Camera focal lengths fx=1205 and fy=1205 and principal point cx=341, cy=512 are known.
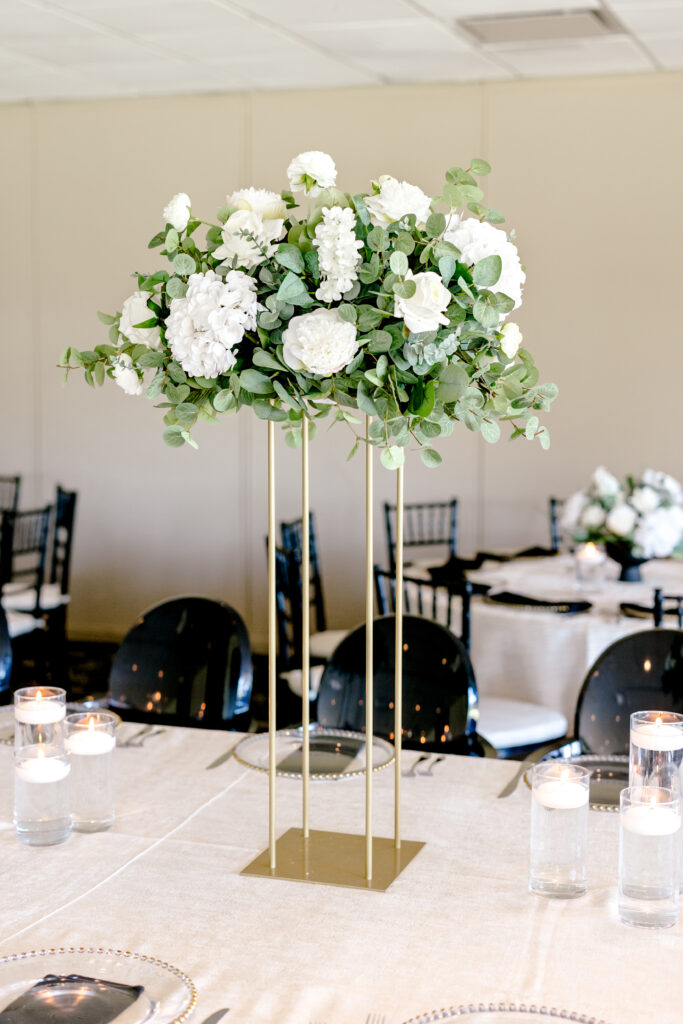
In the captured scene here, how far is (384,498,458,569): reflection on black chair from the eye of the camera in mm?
6602

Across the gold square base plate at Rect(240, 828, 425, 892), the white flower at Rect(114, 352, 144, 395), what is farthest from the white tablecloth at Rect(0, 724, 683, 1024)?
the white flower at Rect(114, 352, 144, 395)

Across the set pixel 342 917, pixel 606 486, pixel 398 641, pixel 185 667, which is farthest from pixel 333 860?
pixel 606 486

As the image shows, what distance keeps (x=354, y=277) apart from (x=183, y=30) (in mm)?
4431

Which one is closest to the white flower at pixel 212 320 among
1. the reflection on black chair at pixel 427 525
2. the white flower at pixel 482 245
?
the white flower at pixel 482 245

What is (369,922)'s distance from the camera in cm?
181

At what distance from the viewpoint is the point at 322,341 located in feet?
5.62

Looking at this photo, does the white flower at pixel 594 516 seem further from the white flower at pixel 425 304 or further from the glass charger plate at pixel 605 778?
the white flower at pixel 425 304

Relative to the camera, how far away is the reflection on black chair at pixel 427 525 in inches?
260

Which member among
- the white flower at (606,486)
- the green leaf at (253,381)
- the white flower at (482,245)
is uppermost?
the white flower at (482,245)

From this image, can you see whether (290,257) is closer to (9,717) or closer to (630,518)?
(9,717)

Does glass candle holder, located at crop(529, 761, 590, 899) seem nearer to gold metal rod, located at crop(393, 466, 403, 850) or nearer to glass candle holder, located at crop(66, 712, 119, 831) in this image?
gold metal rod, located at crop(393, 466, 403, 850)

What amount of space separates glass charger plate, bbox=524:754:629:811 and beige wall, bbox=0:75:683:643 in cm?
426

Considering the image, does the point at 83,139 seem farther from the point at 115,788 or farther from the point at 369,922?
the point at 369,922

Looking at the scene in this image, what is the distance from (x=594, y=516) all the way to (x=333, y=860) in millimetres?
3220
